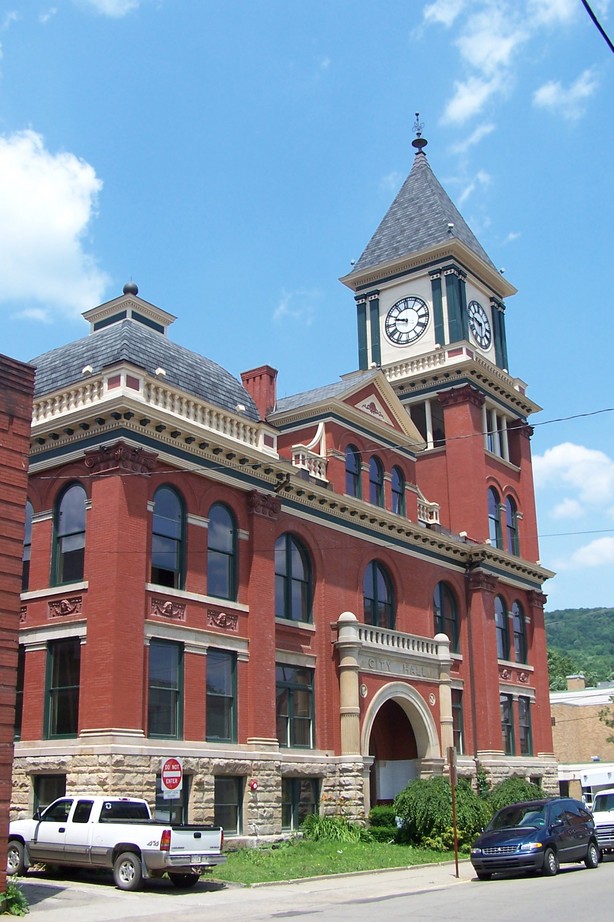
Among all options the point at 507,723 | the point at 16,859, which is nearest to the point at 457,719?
the point at 507,723

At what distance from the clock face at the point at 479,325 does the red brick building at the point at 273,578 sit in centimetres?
100

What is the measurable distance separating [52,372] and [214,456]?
6.05m

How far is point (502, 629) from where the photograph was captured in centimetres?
4241

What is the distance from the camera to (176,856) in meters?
19.4

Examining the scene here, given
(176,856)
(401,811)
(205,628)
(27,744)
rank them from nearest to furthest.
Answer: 1. (176,856)
2. (27,744)
3. (205,628)
4. (401,811)

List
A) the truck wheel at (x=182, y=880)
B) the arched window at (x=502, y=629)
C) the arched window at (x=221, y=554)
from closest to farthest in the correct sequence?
the truck wheel at (x=182, y=880) < the arched window at (x=221, y=554) < the arched window at (x=502, y=629)

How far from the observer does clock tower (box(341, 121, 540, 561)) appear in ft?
141

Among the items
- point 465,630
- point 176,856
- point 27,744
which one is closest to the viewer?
point 176,856

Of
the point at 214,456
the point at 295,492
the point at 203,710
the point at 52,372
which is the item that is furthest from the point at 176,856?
the point at 52,372

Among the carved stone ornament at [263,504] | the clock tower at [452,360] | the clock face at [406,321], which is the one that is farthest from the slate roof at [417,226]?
the carved stone ornament at [263,504]

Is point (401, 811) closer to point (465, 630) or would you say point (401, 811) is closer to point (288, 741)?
point (288, 741)

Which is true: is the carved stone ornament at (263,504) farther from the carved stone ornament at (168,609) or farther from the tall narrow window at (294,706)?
the tall narrow window at (294,706)

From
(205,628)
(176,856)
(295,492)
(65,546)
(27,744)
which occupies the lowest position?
(176,856)

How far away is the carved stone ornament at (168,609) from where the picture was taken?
2562 centimetres
